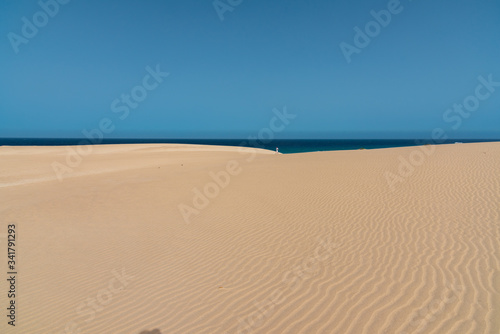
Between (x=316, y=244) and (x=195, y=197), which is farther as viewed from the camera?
(x=195, y=197)

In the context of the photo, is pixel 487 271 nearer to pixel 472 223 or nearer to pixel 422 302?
pixel 422 302

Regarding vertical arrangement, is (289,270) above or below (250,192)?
below

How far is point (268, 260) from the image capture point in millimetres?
5805

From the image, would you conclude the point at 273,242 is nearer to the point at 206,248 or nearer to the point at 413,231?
the point at 206,248

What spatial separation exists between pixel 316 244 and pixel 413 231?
2.43 meters

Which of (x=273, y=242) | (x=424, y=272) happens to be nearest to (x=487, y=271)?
(x=424, y=272)

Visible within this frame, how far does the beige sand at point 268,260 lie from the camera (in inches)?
156

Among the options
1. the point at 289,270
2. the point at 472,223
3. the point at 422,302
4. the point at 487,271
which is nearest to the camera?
the point at 422,302

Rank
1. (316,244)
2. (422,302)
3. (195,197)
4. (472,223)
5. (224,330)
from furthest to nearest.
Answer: (195,197), (472,223), (316,244), (422,302), (224,330)

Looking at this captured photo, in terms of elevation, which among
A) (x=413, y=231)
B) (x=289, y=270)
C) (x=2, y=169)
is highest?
(x=2, y=169)

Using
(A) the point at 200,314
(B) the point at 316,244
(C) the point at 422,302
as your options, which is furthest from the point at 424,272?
(A) the point at 200,314

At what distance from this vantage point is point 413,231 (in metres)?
6.82

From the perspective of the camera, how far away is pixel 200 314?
4.15m

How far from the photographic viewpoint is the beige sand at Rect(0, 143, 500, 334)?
156 inches
